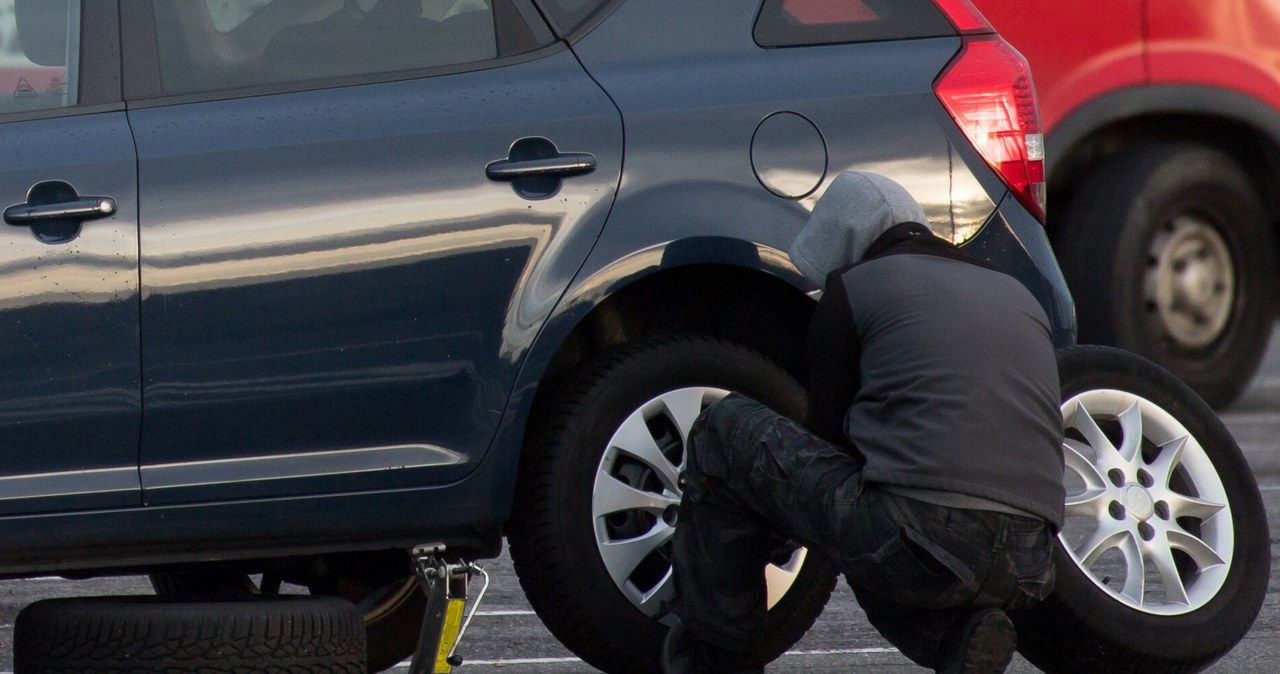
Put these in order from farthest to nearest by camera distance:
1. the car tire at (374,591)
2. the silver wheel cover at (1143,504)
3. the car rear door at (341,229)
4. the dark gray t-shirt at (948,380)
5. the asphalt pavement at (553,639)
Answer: the asphalt pavement at (553,639), the car tire at (374,591), the silver wheel cover at (1143,504), the car rear door at (341,229), the dark gray t-shirt at (948,380)

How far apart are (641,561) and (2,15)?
1.65m

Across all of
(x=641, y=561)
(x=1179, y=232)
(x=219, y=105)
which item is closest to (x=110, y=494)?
(x=219, y=105)

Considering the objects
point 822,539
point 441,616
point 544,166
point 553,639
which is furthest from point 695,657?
point 553,639

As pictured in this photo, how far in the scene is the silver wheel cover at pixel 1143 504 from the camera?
4.34 m

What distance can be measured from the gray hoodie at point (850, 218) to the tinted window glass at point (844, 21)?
1.67 ft

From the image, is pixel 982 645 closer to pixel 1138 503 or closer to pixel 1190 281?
pixel 1138 503

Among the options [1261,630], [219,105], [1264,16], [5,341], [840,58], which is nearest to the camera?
[5,341]

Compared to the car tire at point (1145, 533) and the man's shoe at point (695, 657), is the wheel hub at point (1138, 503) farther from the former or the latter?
the man's shoe at point (695, 657)

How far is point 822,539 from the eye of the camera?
383cm

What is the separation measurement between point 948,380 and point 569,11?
1194mm

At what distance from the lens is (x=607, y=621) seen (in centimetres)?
420

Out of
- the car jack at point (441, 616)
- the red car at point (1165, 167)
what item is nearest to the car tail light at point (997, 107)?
the car jack at point (441, 616)

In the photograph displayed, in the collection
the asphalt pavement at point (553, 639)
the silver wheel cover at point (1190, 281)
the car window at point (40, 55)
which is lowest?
the silver wheel cover at point (1190, 281)

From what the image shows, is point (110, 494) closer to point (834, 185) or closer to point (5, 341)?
point (5, 341)
